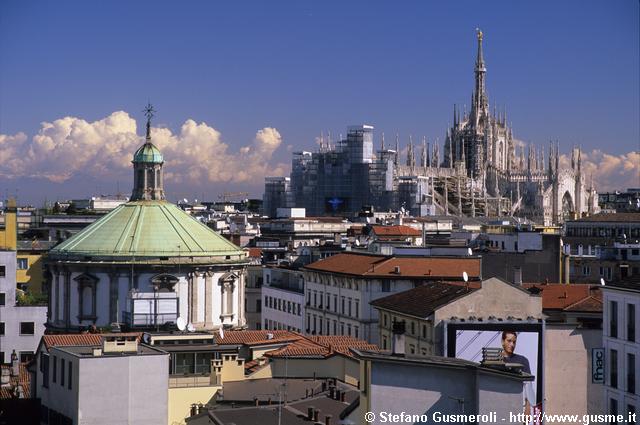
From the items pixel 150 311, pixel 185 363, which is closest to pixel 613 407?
pixel 185 363

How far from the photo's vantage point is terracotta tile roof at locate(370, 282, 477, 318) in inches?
1548

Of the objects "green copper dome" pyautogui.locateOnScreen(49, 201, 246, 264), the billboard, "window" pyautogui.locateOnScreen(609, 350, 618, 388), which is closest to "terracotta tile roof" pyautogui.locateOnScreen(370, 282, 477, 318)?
the billboard

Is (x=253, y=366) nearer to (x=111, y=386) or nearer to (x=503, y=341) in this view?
(x=503, y=341)

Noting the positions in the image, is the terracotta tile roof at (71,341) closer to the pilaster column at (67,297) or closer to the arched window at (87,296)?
the arched window at (87,296)

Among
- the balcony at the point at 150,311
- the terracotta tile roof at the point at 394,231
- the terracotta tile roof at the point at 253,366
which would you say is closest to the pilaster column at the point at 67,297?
the balcony at the point at 150,311

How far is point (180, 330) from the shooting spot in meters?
43.9

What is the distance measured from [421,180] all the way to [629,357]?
132965mm

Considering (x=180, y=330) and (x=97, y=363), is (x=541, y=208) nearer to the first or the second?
(x=180, y=330)

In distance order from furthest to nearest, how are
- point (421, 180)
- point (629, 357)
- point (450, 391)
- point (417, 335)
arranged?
1. point (421, 180)
2. point (417, 335)
3. point (629, 357)
4. point (450, 391)

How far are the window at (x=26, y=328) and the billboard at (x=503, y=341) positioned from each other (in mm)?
17872

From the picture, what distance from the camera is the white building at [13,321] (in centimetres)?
4806

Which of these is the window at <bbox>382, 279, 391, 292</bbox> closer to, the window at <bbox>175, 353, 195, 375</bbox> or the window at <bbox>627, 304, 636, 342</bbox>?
the window at <bbox>627, 304, 636, 342</bbox>

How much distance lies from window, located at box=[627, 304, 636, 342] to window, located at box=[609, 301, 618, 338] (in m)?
0.65

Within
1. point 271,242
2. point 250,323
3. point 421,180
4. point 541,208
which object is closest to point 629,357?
point 250,323
